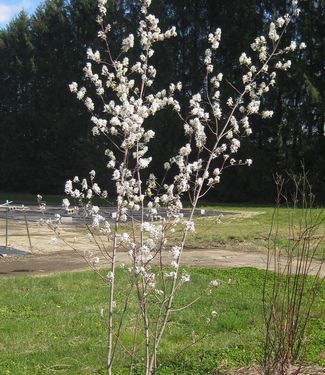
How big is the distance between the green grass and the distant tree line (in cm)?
2069

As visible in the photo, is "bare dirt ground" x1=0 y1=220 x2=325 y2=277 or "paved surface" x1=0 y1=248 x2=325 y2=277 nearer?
"paved surface" x1=0 y1=248 x2=325 y2=277

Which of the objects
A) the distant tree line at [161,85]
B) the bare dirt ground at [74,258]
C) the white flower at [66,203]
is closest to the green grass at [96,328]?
the bare dirt ground at [74,258]

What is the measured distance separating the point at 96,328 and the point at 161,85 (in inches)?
1139

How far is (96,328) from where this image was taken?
6340 millimetres

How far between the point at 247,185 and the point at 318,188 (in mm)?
Result: 4370

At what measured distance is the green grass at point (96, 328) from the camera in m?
4.95

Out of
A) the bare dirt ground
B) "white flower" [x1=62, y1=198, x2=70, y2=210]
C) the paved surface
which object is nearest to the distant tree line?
the bare dirt ground

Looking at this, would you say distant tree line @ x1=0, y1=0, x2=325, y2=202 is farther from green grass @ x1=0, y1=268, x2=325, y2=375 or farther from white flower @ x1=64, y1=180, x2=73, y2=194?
white flower @ x1=64, y1=180, x2=73, y2=194

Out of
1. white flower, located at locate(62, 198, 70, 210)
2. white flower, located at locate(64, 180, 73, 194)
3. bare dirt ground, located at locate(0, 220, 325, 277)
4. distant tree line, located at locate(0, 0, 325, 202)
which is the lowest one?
bare dirt ground, located at locate(0, 220, 325, 277)

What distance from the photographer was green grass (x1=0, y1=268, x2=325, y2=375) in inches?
195

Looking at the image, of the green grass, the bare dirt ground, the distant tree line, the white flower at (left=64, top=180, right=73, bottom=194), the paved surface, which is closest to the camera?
the white flower at (left=64, top=180, right=73, bottom=194)

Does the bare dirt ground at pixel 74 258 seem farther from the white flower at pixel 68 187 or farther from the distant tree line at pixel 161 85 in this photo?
the distant tree line at pixel 161 85

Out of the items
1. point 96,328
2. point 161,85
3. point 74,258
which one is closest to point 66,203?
point 96,328

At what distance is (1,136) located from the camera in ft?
145
